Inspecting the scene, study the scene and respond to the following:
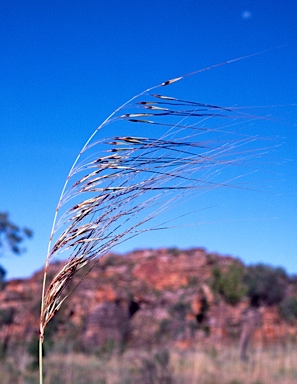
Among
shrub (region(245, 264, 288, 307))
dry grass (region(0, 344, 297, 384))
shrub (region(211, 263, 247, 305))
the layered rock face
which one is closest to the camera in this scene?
dry grass (region(0, 344, 297, 384))

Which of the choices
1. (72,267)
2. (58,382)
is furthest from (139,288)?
(72,267)

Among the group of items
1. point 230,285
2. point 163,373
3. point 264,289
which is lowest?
point 163,373

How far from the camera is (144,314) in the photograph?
2802cm

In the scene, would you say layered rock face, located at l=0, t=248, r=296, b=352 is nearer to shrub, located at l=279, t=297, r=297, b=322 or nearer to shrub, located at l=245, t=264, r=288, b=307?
shrub, located at l=279, t=297, r=297, b=322

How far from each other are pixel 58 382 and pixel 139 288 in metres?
23.0

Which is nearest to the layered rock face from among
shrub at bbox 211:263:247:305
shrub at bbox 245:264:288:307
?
shrub at bbox 245:264:288:307

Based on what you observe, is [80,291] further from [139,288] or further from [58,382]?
[58,382]

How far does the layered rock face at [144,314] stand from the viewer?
76.5 ft

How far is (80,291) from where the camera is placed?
31.5 meters

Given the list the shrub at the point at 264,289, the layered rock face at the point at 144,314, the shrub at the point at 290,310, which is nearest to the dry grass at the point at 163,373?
the layered rock face at the point at 144,314

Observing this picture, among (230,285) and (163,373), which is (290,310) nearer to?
(230,285)

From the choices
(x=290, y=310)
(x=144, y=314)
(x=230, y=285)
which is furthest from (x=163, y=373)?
(x=144, y=314)

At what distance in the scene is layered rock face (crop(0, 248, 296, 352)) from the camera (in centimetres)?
2333

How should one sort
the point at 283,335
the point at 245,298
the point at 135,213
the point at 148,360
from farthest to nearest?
the point at 245,298
the point at 283,335
the point at 148,360
the point at 135,213
